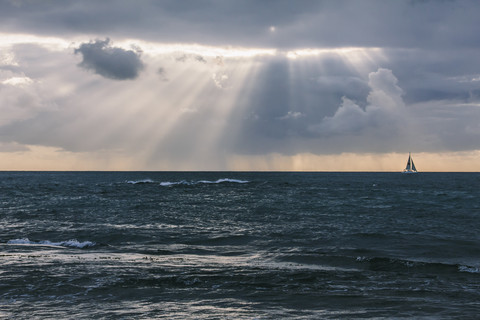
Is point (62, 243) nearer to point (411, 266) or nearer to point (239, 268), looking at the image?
point (239, 268)

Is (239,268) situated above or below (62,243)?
above

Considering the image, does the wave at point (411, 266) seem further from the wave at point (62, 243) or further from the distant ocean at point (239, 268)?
the wave at point (62, 243)

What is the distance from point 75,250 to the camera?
2156 cm

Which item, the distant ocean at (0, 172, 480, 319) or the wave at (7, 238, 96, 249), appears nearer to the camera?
the distant ocean at (0, 172, 480, 319)

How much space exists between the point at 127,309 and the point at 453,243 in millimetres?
21086

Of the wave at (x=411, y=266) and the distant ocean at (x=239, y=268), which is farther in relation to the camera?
the wave at (x=411, y=266)

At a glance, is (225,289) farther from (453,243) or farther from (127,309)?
(453,243)

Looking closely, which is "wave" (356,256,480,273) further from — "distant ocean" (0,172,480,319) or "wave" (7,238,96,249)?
"wave" (7,238,96,249)

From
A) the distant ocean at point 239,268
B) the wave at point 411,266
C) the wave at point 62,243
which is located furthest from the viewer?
the wave at point 62,243

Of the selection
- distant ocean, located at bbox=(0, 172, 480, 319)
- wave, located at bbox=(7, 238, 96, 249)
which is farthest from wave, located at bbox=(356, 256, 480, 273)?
wave, located at bbox=(7, 238, 96, 249)

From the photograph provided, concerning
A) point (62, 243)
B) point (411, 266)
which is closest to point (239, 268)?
point (411, 266)

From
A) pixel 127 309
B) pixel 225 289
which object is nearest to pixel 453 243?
pixel 225 289

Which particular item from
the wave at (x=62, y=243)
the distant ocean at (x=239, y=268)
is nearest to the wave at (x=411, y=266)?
the distant ocean at (x=239, y=268)

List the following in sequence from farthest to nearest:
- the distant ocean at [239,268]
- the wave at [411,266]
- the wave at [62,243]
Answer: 1. the wave at [62,243]
2. the wave at [411,266]
3. the distant ocean at [239,268]
